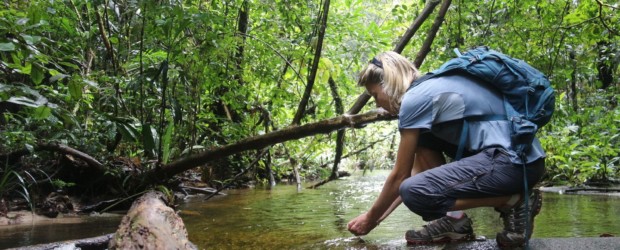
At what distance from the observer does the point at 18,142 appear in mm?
3990

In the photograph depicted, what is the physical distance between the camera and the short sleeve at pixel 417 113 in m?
2.13

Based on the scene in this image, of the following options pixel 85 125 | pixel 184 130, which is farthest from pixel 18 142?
pixel 184 130

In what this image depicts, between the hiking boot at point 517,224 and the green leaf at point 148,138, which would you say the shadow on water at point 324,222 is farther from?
the green leaf at point 148,138

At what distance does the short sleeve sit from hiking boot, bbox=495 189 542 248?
0.60 m

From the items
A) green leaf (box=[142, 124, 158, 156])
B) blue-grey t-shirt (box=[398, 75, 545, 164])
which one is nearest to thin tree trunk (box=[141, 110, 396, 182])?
green leaf (box=[142, 124, 158, 156])

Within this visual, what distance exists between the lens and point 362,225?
7.77 feet

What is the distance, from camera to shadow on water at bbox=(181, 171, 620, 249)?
2.71 metres

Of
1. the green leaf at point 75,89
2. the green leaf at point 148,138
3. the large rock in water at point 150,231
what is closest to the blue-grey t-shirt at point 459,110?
the large rock in water at point 150,231

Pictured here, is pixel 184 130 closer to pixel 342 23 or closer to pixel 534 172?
pixel 342 23

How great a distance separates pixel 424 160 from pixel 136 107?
135 inches

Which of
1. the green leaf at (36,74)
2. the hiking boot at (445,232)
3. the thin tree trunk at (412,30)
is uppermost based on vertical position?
the thin tree trunk at (412,30)

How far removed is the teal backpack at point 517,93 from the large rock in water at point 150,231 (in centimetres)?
137

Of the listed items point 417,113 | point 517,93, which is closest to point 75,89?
point 417,113

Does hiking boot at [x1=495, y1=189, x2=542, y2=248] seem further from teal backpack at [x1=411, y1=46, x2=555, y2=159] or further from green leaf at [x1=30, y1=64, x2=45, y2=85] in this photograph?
green leaf at [x1=30, y1=64, x2=45, y2=85]
